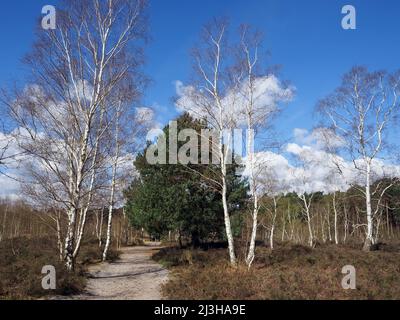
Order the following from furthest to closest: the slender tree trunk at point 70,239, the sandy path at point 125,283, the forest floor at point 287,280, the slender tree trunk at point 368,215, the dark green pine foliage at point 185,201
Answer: the dark green pine foliage at point 185,201, the slender tree trunk at point 368,215, the slender tree trunk at point 70,239, the sandy path at point 125,283, the forest floor at point 287,280

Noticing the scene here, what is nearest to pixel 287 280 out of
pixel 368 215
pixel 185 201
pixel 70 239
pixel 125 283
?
pixel 125 283

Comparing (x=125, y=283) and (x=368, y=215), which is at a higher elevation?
(x=368, y=215)

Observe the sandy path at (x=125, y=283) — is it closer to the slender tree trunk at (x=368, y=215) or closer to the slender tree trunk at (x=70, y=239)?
the slender tree trunk at (x=70, y=239)

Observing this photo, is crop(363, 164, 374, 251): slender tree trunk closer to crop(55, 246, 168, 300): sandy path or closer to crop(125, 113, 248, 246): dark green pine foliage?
crop(125, 113, 248, 246): dark green pine foliage

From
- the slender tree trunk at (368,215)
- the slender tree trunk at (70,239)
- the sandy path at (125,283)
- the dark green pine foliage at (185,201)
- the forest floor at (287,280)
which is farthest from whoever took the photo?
the dark green pine foliage at (185,201)

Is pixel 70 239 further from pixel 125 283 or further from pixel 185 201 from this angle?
pixel 185 201

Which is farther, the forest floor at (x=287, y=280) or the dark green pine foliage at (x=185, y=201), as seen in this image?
the dark green pine foliage at (x=185, y=201)

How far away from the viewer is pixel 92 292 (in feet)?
39.2

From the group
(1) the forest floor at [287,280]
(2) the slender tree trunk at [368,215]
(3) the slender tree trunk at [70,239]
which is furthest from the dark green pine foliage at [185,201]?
(3) the slender tree trunk at [70,239]

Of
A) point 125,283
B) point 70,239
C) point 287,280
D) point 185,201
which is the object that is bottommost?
point 125,283

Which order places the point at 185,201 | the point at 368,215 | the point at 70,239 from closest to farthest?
the point at 70,239 → the point at 368,215 → the point at 185,201

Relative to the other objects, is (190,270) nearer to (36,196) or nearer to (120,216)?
(36,196)

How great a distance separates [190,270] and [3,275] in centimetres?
694
